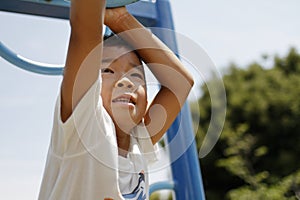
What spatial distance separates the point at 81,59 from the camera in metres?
0.56

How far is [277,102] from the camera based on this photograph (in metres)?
6.74

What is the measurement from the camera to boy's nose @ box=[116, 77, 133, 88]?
25.5 inches

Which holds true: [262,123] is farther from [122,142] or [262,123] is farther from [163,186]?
[122,142]

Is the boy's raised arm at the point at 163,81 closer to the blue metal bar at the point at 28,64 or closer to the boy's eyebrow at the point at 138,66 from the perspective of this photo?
the boy's eyebrow at the point at 138,66

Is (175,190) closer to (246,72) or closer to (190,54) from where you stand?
(190,54)

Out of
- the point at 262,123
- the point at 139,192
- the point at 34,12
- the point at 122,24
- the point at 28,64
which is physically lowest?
the point at 139,192

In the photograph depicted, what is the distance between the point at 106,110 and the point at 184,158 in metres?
0.54

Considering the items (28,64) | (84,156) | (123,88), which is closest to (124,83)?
(123,88)

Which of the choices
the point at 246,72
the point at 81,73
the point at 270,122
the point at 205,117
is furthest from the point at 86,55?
the point at 246,72

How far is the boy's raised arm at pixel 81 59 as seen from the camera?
0.55 metres

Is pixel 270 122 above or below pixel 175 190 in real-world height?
above

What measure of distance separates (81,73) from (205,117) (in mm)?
5896

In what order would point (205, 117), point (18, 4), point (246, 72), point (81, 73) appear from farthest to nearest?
point (246, 72) → point (205, 117) → point (18, 4) → point (81, 73)

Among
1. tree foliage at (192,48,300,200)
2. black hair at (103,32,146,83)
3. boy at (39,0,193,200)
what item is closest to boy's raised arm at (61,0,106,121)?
boy at (39,0,193,200)
